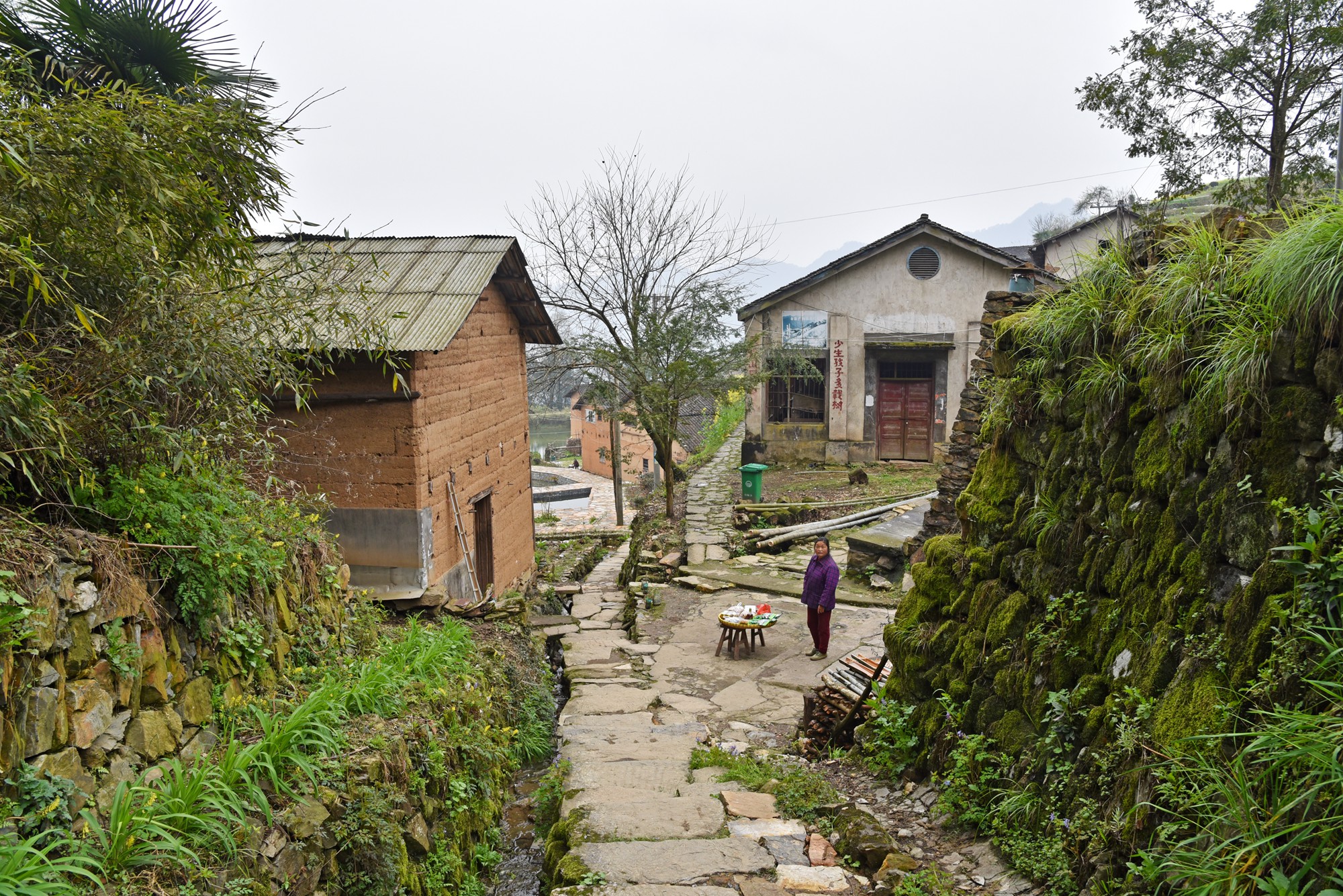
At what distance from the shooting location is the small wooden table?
9656mm

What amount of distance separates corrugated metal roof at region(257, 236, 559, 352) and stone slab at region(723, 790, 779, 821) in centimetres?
567

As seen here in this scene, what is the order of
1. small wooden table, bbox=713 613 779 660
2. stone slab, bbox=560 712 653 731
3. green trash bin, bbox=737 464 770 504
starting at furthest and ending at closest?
green trash bin, bbox=737 464 770 504 → small wooden table, bbox=713 613 779 660 → stone slab, bbox=560 712 653 731

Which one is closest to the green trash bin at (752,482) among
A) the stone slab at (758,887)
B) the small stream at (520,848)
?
the small stream at (520,848)

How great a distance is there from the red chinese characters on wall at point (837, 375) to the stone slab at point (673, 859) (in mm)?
17895

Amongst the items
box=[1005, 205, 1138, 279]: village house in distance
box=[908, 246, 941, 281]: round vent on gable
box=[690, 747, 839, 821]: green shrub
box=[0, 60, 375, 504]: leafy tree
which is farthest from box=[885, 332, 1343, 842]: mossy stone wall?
box=[908, 246, 941, 281]: round vent on gable

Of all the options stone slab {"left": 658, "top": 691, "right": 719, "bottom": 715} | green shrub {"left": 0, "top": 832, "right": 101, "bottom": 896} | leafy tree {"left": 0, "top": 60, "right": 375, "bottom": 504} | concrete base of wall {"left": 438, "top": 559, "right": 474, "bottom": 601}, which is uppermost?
leafy tree {"left": 0, "top": 60, "right": 375, "bottom": 504}

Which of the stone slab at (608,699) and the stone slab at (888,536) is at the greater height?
the stone slab at (888,536)

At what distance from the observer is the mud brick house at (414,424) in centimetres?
938

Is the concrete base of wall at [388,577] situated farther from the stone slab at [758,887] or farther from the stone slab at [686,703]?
the stone slab at [758,887]

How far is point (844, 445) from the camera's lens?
22.1m

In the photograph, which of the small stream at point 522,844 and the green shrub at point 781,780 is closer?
the green shrub at point 781,780

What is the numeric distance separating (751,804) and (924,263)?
1863 centimetres

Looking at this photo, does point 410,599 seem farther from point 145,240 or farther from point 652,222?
point 652,222

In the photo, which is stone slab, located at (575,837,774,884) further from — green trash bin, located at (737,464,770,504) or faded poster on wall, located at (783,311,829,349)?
faded poster on wall, located at (783,311,829,349)
